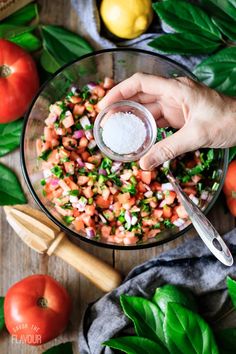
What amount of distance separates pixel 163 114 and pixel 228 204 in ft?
→ 1.07

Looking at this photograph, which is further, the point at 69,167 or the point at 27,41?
the point at 27,41

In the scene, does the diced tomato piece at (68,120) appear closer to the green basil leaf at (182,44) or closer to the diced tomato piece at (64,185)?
the diced tomato piece at (64,185)

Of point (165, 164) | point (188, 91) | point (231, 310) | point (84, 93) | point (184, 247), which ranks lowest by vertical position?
point (231, 310)

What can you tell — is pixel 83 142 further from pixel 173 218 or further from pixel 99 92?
pixel 173 218

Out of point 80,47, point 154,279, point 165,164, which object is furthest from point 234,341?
point 80,47

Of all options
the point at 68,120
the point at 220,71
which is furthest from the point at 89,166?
the point at 220,71

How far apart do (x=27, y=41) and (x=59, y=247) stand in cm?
63

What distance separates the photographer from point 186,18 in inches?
70.2

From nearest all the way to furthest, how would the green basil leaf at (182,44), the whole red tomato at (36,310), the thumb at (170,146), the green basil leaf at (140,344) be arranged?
the thumb at (170,146) → the green basil leaf at (140,344) → the whole red tomato at (36,310) → the green basil leaf at (182,44)

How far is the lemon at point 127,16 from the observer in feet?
5.77

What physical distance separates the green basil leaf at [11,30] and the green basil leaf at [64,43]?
0.06m

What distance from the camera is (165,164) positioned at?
5.49 feet

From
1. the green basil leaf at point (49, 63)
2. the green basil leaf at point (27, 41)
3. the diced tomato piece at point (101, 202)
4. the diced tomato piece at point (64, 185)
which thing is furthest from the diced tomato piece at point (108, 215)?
the green basil leaf at point (27, 41)

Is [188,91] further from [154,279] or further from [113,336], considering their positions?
[113,336]
